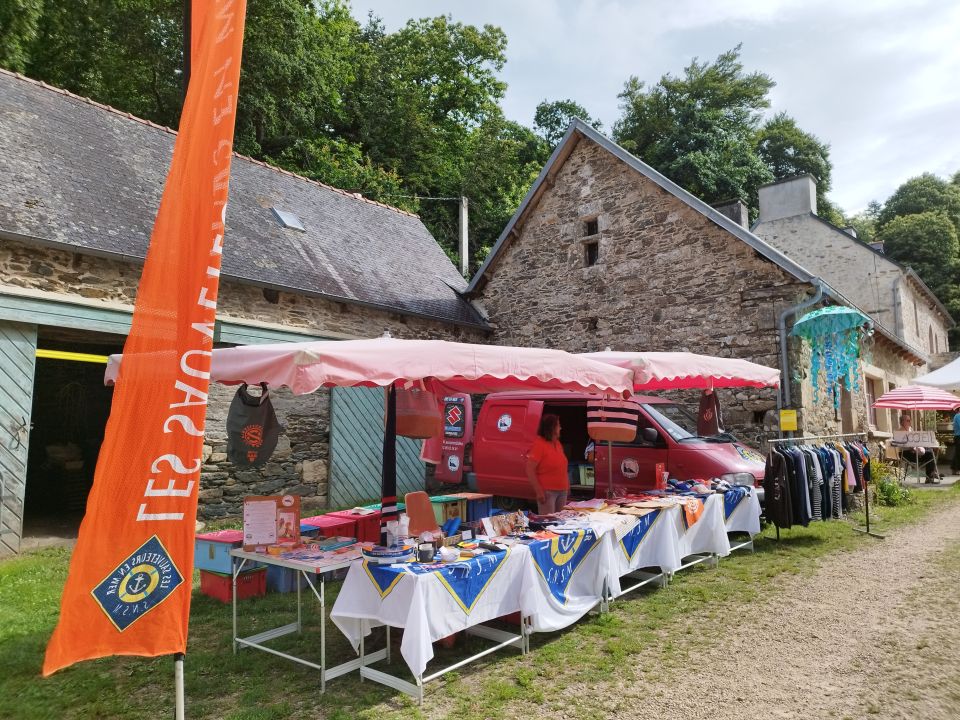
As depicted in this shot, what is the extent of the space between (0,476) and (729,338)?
10.5 metres

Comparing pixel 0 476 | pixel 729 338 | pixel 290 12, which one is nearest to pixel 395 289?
pixel 729 338

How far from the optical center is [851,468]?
7.92m

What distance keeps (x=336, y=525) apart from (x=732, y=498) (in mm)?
4244

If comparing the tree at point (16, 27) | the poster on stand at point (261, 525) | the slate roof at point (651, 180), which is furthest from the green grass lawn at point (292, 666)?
the tree at point (16, 27)

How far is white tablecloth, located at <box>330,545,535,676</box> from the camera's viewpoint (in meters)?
3.55

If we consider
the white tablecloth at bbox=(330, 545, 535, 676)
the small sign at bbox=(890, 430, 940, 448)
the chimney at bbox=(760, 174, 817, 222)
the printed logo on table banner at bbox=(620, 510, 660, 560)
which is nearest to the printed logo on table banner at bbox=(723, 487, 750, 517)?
the printed logo on table banner at bbox=(620, 510, 660, 560)

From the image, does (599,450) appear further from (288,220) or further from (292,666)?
(288,220)

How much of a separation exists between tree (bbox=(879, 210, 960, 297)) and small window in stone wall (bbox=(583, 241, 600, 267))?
25.6 m

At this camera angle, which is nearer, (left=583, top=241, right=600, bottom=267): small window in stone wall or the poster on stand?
the poster on stand

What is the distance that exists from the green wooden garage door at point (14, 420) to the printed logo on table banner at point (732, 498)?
26.0 feet

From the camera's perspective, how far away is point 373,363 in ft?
12.9

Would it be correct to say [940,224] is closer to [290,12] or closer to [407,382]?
[290,12]

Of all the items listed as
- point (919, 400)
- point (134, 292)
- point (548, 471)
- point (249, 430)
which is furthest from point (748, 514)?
point (134, 292)

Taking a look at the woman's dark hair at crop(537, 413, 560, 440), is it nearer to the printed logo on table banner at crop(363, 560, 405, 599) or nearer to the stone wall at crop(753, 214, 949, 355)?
the printed logo on table banner at crop(363, 560, 405, 599)
